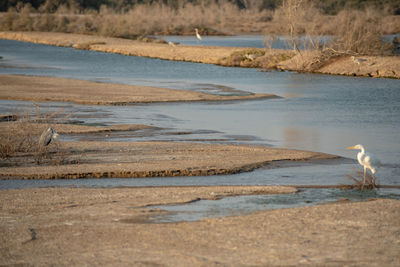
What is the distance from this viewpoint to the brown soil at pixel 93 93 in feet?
87.2

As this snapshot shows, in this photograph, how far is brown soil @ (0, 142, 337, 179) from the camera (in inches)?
542

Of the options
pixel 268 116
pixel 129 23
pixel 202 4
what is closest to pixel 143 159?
pixel 268 116

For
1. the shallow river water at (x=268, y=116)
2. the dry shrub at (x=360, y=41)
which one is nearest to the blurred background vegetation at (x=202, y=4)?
the dry shrub at (x=360, y=41)

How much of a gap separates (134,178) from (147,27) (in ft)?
230

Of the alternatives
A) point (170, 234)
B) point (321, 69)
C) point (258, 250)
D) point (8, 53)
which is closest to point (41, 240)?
point (170, 234)

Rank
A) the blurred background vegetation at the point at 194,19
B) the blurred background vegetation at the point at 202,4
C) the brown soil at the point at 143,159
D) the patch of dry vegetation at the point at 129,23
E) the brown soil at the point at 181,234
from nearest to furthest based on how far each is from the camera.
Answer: the brown soil at the point at 181,234 < the brown soil at the point at 143,159 < the blurred background vegetation at the point at 194,19 < the patch of dry vegetation at the point at 129,23 < the blurred background vegetation at the point at 202,4

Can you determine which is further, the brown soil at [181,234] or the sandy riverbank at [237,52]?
the sandy riverbank at [237,52]

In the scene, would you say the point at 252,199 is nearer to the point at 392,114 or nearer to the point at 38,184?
the point at 38,184

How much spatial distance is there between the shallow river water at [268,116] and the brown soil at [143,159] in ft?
1.30

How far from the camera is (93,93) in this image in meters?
28.6

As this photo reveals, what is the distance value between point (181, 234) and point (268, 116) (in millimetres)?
13752

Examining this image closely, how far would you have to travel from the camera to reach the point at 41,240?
923 centimetres

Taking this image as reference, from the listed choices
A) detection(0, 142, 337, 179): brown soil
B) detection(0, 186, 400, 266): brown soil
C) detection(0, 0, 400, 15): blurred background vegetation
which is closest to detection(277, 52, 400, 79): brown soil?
detection(0, 142, 337, 179): brown soil

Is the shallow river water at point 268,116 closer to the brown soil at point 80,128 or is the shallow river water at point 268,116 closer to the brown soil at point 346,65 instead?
the brown soil at point 80,128
